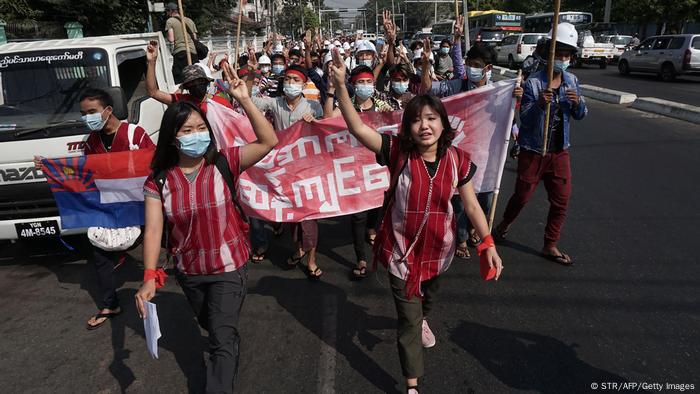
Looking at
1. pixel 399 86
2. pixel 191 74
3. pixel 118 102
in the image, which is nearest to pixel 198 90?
pixel 191 74

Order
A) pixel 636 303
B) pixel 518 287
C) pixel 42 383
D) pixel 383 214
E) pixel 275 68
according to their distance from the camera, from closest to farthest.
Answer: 1. pixel 383 214
2. pixel 42 383
3. pixel 636 303
4. pixel 518 287
5. pixel 275 68

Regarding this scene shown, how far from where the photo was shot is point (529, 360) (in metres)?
3.02

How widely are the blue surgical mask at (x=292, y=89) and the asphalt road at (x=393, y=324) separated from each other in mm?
1591

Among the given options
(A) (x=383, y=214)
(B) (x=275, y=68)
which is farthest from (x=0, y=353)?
(B) (x=275, y=68)

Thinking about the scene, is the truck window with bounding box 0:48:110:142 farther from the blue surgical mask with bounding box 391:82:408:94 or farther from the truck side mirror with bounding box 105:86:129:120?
the blue surgical mask with bounding box 391:82:408:94

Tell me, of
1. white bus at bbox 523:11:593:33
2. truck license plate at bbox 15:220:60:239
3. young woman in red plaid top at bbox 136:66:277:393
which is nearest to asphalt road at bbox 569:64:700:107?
white bus at bbox 523:11:593:33

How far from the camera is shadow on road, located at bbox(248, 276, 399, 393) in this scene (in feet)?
9.96

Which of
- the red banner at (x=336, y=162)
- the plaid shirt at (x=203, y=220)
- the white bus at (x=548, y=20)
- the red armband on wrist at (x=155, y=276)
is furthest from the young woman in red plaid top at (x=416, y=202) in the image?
the white bus at (x=548, y=20)

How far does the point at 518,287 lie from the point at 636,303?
84 centimetres

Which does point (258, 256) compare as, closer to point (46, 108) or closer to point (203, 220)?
point (203, 220)

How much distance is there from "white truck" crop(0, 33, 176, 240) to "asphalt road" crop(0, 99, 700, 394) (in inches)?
26.6

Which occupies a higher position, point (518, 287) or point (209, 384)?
point (209, 384)

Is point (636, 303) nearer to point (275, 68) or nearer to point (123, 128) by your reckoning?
point (123, 128)

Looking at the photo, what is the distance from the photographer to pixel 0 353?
335cm
